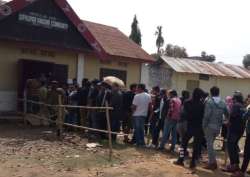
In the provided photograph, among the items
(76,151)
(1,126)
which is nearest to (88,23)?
(1,126)

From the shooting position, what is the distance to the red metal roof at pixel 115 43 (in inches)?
712

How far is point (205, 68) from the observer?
2939 centimetres

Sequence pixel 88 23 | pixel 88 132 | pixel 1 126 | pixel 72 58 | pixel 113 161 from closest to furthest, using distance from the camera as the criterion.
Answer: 1. pixel 113 161
2. pixel 88 132
3. pixel 1 126
4. pixel 72 58
5. pixel 88 23

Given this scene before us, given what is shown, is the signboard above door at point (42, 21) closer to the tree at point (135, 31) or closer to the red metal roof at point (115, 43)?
the red metal roof at point (115, 43)

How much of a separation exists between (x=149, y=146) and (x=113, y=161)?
2267 millimetres

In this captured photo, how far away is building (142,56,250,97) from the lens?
27.5 metres

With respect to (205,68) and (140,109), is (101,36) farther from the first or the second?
(205,68)

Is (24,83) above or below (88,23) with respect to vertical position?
below

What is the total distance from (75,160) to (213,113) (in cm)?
304

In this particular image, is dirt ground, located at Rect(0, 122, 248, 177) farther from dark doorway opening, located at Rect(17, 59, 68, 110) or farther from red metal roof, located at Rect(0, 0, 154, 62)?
red metal roof, located at Rect(0, 0, 154, 62)

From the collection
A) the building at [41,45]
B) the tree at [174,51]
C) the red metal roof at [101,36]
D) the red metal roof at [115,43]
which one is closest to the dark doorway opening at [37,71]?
the building at [41,45]

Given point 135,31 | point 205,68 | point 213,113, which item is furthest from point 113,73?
point 135,31

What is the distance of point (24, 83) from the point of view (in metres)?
14.8

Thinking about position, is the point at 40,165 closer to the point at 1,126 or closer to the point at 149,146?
the point at 149,146
